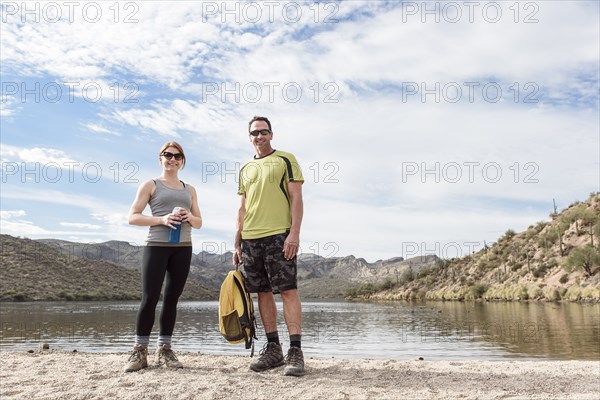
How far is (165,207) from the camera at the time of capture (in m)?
5.46

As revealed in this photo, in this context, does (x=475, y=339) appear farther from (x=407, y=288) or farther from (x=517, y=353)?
(x=407, y=288)

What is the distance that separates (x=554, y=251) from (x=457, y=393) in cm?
5424

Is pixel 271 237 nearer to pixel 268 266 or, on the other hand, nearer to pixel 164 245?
pixel 268 266

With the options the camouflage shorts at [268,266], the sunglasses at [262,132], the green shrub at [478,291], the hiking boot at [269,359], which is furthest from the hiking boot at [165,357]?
the green shrub at [478,291]

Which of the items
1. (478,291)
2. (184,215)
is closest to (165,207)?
(184,215)

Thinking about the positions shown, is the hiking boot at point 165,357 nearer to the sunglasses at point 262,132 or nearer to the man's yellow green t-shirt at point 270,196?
the man's yellow green t-shirt at point 270,196

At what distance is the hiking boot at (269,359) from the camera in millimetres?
5309

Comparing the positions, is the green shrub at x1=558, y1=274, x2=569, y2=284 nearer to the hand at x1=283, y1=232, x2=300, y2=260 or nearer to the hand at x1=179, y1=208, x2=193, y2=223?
the hand at x1=283, y1=232, x2=300, y2=260

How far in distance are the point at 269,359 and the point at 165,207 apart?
203 cm

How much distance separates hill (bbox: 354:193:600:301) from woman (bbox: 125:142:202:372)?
36.6 m

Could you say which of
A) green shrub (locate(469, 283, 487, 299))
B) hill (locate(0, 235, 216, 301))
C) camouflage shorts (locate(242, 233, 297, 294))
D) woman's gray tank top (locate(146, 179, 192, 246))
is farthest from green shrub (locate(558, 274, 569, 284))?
hill (locate(0, 235, 216, 301))

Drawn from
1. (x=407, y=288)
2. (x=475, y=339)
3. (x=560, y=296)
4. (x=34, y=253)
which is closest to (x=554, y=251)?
(x=560, y=296)

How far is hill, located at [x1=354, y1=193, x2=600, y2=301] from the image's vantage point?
1629 inches

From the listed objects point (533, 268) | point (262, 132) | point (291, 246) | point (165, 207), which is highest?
point (262, 132)
